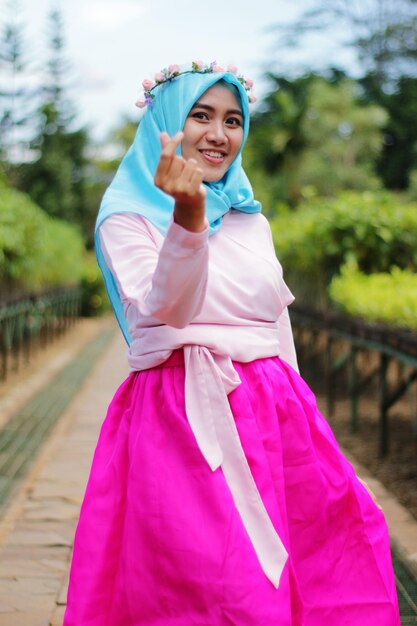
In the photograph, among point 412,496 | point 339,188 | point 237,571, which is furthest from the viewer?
point 339,188

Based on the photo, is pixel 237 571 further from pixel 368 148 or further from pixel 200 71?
pixel 368 148

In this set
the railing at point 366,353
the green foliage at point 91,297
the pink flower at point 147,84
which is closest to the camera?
the pink flower at point 147,84

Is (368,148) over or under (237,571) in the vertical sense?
over

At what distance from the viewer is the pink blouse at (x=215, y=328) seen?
204 centimetres

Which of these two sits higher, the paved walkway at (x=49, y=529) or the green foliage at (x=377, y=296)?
the green foliage at (x=377, y=296)

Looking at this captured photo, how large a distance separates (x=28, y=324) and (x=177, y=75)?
1054 centimetres

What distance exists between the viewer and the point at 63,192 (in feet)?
108

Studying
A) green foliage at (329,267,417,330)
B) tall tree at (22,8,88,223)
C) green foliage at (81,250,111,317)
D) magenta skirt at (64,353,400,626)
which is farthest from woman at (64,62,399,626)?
tall tree at (22,8,88,223)

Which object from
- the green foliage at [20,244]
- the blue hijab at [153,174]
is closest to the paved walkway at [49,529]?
the blue hijab at [153,174]

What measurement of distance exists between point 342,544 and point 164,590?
47 centimetres

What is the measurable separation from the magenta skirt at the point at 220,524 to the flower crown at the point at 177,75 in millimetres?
692

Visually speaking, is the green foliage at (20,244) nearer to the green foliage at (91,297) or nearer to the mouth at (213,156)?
the mouth at (213,156)

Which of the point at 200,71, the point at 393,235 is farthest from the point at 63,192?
the point at 200,71

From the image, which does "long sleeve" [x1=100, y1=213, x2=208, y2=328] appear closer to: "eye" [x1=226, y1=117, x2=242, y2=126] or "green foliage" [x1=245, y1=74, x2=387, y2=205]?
"eye" [x1=226, y1=117, x2=242, y2=126]
